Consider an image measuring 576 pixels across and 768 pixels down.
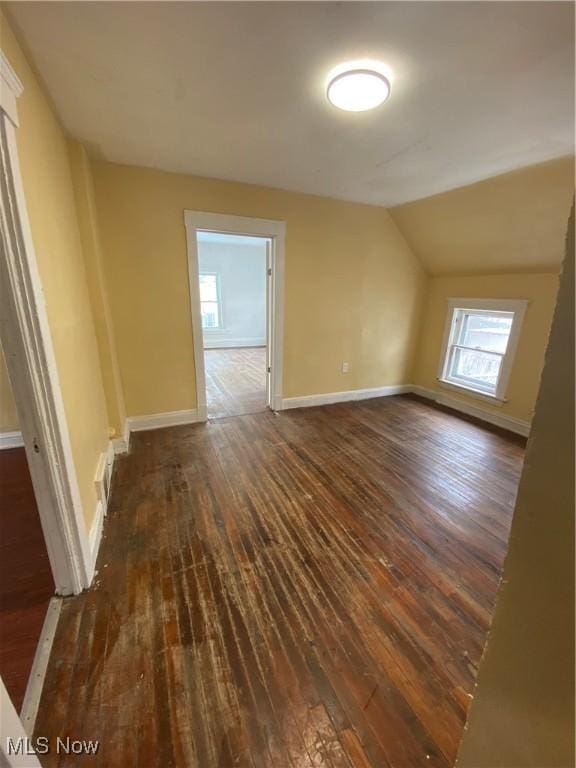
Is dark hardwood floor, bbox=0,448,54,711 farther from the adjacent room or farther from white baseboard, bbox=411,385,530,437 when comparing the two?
white baseboard, bbox=411,385,530,437

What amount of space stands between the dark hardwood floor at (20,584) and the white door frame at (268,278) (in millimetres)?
A: 1688

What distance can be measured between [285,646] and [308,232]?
3516 mm

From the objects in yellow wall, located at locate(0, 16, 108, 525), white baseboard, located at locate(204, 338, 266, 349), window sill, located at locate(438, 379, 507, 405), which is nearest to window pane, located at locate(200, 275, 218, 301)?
white baseboard, located at locate(204, 338, 266, 349)

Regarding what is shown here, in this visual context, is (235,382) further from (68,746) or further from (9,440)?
(68,746)

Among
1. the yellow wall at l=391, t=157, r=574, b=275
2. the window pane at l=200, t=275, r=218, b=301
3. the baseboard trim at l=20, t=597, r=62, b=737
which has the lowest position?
the baseboard trim at l=20, t=597, r=62, b=737

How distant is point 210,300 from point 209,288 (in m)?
0.28

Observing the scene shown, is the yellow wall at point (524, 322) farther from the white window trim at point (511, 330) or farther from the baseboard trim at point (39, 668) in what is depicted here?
the baseboard trim at point (39, 668)

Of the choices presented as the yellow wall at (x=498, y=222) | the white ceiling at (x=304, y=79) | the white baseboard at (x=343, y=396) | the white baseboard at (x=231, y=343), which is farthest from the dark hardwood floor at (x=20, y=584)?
the white baseboard at (x=231, y=343)

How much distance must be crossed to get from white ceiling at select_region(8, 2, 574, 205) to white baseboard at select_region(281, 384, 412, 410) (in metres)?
2.49

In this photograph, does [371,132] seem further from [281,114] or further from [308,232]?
[308,232]

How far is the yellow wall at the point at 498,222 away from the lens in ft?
7.88

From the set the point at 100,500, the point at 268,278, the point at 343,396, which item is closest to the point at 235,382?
the point at 343,396

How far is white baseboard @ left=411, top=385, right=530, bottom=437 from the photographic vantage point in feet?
11.2

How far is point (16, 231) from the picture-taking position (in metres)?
1.11
